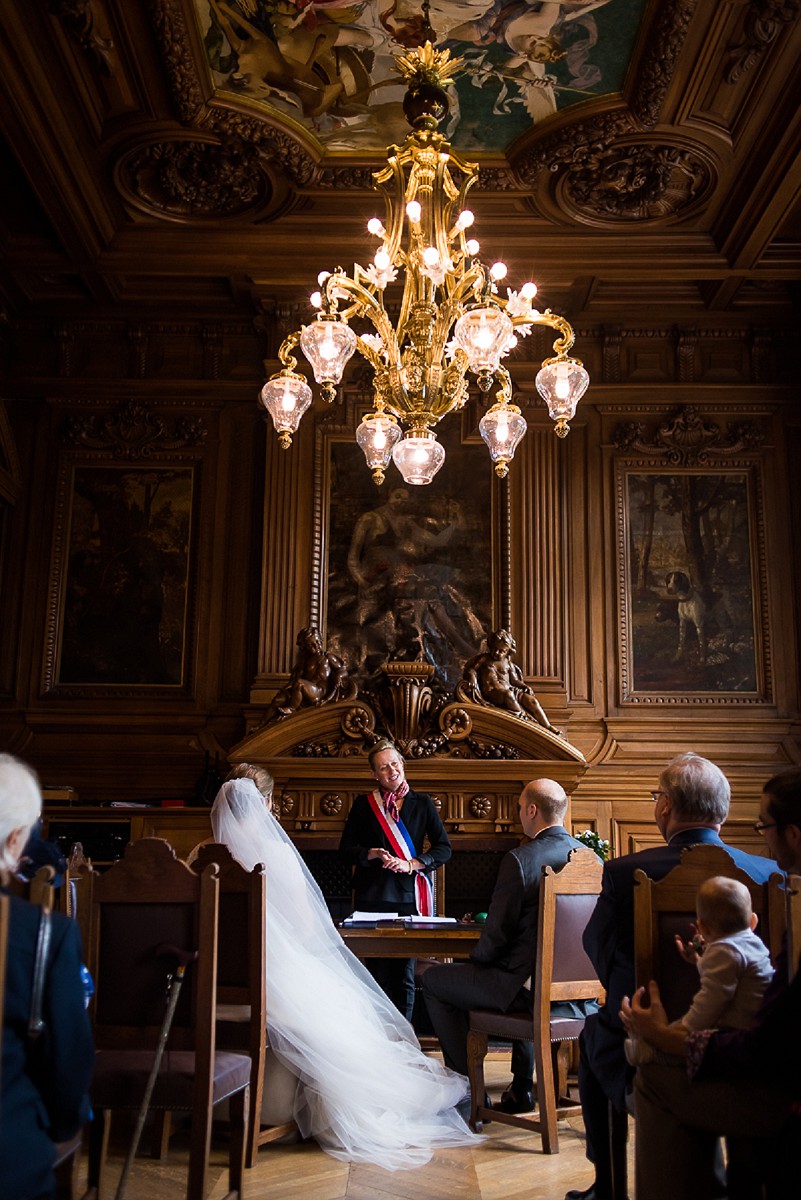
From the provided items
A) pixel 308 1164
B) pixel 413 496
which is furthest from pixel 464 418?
pixel 308 1164

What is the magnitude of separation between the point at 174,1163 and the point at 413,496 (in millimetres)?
6011

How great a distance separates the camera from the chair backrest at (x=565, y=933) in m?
4.62

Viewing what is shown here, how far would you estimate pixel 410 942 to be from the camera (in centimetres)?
511

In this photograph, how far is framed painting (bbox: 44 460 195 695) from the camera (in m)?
9.09

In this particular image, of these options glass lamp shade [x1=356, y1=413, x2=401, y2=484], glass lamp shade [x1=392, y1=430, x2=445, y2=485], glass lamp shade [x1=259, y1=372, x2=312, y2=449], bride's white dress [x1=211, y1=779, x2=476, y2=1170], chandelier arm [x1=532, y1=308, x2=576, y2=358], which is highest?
chandelier arm [x1=532, y1=308, x2=576, y2=358]

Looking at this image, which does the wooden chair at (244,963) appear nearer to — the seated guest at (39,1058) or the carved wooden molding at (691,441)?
the seated guest at (39,1058)

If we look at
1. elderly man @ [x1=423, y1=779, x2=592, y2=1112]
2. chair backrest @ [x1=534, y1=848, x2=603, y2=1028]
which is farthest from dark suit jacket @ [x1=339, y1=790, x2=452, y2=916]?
chair backrest @ [x1=534, y1=848, x2=603, y2=1028]

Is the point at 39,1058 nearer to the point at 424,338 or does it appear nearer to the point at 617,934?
the point at 617,934

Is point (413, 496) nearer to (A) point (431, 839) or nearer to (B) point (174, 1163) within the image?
(A) point (431, 839)

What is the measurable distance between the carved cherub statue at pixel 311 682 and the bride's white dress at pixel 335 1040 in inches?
126

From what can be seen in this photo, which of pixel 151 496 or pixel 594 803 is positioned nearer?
pixel 594 803

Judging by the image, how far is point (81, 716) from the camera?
895cm

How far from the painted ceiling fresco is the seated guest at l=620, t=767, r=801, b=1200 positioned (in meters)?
5.70

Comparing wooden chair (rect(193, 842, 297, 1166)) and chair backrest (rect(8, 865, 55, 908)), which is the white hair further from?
wooden chair (rect(193, 842, 297, 1166))
